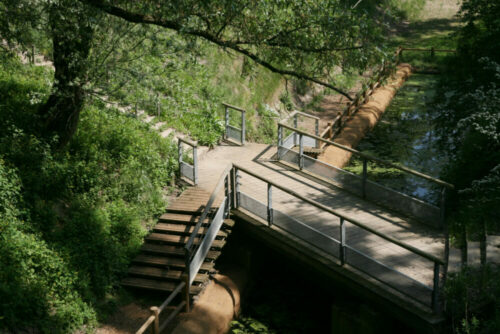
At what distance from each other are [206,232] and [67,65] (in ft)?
15.5

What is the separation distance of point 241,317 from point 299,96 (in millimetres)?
16896

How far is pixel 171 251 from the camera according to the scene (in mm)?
11625

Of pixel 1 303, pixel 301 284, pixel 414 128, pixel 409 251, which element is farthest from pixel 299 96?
pixel 1 303

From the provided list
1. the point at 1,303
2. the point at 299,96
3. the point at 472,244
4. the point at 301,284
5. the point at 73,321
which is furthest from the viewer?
the point at 299,96

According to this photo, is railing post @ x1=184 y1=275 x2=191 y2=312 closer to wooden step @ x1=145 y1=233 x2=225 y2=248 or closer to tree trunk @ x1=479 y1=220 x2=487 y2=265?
wooden step @ x1=145 y1=233 x2=225 y2=248

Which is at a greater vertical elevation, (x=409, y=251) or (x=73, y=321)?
(x=409, y=251)

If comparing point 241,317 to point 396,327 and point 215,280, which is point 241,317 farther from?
point 396,327

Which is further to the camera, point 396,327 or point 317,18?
point 317,18

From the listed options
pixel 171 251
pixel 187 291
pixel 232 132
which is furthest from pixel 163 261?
pixel 232 132

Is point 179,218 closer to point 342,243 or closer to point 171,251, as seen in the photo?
point 171,251

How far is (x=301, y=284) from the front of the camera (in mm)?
12797

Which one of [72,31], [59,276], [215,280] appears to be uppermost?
[72,31]

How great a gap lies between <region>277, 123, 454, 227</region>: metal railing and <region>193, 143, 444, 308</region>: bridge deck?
0.19m

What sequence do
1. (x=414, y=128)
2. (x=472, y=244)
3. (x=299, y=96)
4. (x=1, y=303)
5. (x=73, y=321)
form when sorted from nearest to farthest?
(x=1, y=303), (x=73, y=321), (x=472, y=244), (x=414, y=128), (x=299, y=96)
